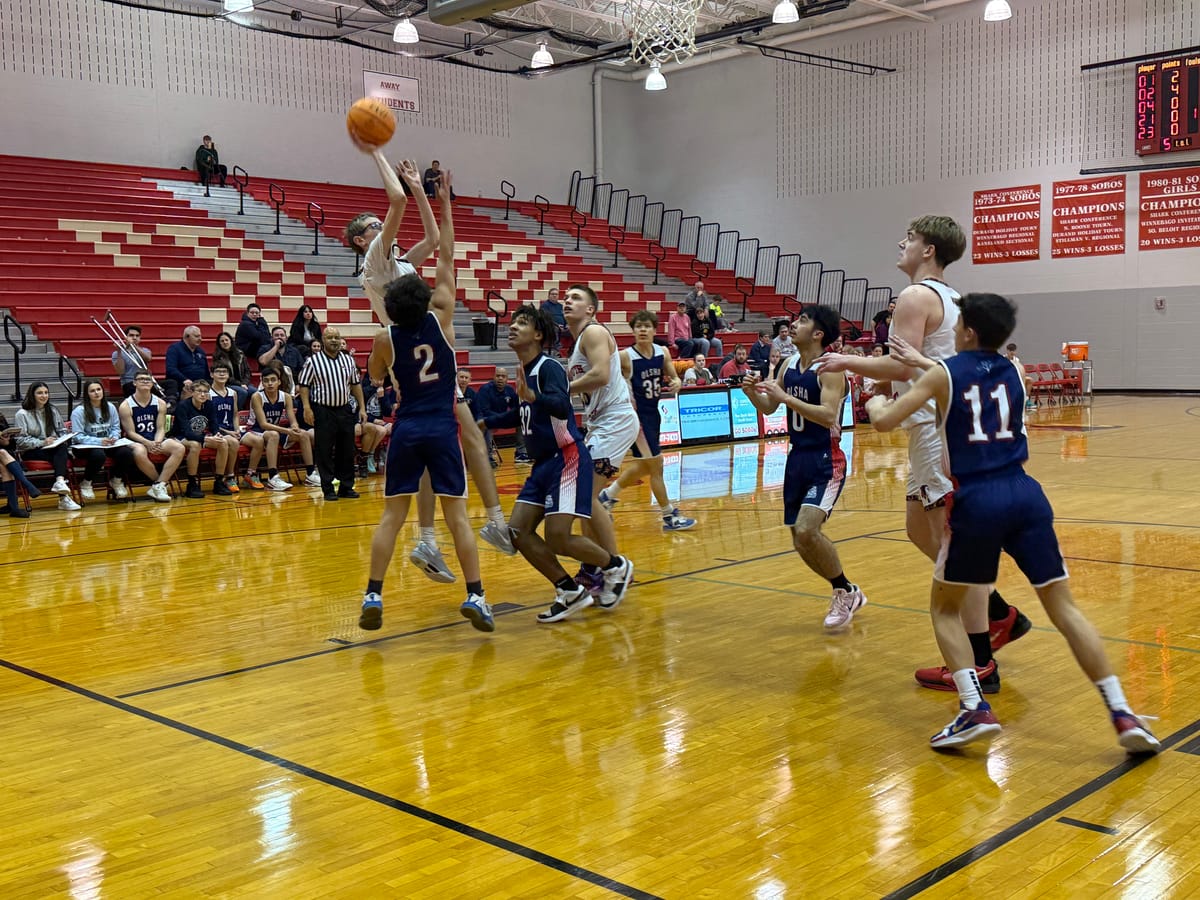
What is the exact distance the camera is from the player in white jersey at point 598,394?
596 cm

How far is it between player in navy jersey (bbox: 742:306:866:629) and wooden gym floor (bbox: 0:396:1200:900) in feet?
0.88

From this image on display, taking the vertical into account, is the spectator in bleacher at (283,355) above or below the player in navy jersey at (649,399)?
above

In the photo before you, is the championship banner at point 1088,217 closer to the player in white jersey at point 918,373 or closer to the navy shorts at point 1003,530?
the player in white jersey at point 918,373

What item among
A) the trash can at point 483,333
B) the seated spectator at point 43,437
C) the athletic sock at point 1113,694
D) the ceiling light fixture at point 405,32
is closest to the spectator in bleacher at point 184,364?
the seated spectator at point 43,437

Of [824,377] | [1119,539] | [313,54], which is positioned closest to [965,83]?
[313,54]

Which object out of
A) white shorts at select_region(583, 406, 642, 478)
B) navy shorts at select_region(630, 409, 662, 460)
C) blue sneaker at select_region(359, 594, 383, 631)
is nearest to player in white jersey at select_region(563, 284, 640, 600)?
white shorts at select_region(583, 406, 642, 478)

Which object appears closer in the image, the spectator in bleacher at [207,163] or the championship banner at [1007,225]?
the spectator in bleacher at [207,163]

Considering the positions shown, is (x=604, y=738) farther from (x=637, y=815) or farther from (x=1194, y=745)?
(x=1194, y=745)

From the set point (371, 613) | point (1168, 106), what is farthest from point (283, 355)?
point (1168, 106)

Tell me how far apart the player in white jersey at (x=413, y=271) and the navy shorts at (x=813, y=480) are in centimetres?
144

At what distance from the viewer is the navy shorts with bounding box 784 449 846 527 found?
552 cm

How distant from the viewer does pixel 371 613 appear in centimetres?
527

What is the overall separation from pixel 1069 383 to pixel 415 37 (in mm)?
13713

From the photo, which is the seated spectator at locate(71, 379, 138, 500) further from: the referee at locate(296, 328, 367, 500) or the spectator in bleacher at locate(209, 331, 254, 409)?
the referee at locate(296, 328, 367, 500)
